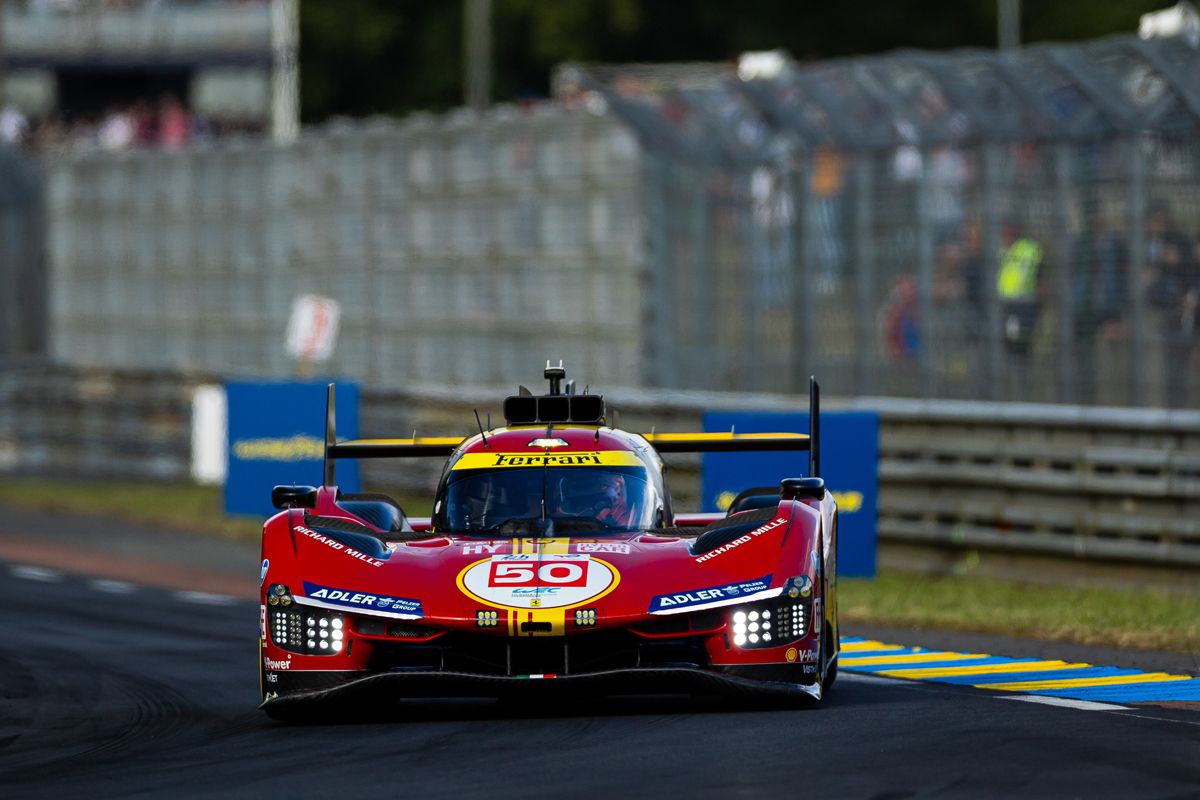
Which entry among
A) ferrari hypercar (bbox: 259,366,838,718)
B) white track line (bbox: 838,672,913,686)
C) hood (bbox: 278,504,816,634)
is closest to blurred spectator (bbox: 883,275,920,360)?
white track line (bbox: 838,672,913,686)

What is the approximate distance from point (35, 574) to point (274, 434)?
12.8ft

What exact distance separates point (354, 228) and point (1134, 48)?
13322 mm

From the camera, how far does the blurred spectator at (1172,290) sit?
18469 millimetres

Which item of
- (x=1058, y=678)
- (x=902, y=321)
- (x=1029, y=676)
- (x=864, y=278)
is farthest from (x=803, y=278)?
(x=1058, y=678)

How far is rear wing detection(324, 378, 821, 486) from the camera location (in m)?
12.8

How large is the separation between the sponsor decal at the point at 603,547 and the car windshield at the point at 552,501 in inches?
22.8

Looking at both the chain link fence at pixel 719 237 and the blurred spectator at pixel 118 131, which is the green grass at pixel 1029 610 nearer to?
the chain link fence at pixel 719 237

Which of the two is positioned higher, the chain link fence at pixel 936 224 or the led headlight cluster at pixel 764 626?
the chain link fence at pixel 936 224

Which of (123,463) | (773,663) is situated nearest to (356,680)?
(773,663)

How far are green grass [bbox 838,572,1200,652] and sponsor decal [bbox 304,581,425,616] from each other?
4963 millimetres

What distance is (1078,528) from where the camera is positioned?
58.1 feet

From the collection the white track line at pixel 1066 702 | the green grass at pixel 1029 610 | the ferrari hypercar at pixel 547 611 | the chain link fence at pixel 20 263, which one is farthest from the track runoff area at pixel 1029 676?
the chain link fence at pixel 20 263

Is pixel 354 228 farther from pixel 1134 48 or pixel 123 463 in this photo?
pixel 1134 48

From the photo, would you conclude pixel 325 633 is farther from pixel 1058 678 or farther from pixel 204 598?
pixel 204 598
